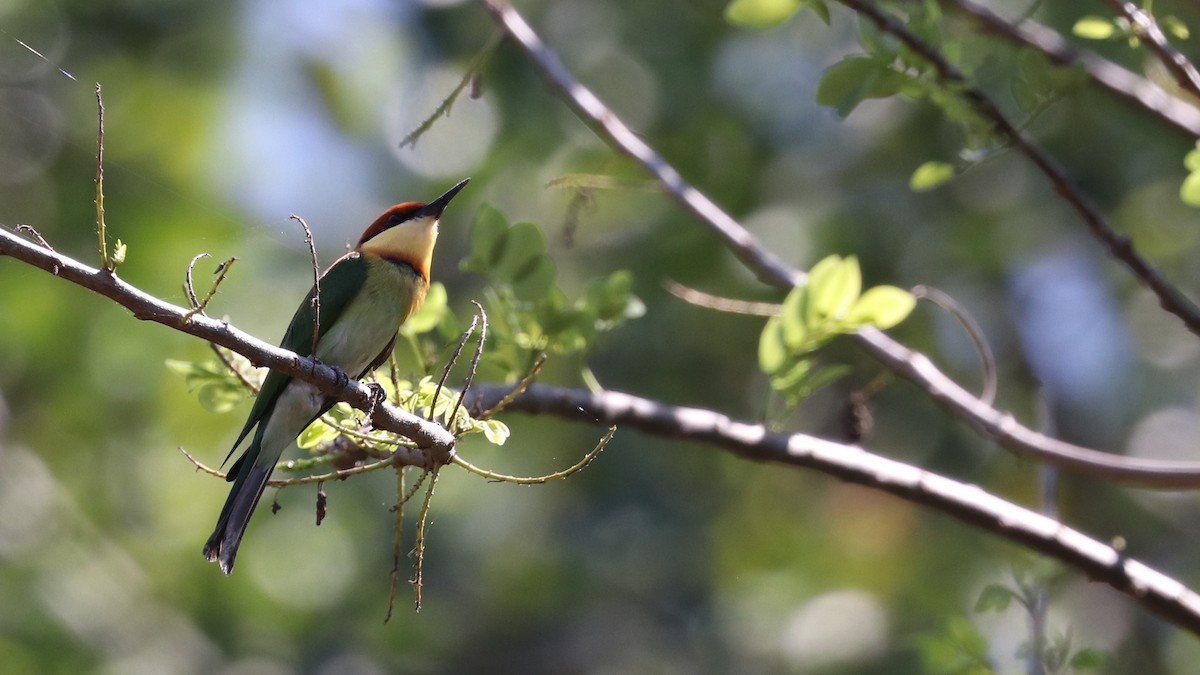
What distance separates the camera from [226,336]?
1485mm

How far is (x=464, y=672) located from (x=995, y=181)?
12.2 ft

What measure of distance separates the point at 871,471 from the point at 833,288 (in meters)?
0.44

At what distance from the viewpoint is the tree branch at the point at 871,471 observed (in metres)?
2.33

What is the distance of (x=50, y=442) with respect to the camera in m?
5.69

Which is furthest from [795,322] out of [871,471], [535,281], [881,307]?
[535,281]

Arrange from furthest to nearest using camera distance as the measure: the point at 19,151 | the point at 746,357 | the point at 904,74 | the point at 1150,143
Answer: the point at 746,357 < the point at 1150,143 < the point at 19,151 < the point at 904,74

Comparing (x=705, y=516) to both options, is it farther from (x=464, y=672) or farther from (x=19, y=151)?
(x=19, y=151)

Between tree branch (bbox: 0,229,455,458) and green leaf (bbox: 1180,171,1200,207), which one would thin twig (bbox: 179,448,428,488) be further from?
green leaf (bbox: 1180,171,1200,207)

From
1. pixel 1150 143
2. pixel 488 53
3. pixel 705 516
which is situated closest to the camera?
pixel 488 53

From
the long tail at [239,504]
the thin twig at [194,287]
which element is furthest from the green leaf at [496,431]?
the long tail at [239,504]

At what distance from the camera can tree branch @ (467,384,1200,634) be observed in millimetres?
2332

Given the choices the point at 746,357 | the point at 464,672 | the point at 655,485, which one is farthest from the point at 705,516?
the point at 464,672

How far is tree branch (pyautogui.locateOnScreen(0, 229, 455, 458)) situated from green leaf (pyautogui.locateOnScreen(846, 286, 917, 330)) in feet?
3.01

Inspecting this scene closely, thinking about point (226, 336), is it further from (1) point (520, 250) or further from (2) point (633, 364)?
(2) point (633, 364)
